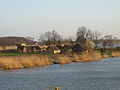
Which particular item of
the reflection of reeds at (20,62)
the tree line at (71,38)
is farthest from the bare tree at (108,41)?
the reflection of reeds at (20,62)

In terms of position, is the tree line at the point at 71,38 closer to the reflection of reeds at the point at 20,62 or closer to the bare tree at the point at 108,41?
the bare tree at the point at 108,41

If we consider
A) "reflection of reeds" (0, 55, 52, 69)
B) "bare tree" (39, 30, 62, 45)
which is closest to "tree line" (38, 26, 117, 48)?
"bare tree" (39, 30, 62, 45)

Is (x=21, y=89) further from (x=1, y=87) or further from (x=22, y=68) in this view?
(x=22, y=68)

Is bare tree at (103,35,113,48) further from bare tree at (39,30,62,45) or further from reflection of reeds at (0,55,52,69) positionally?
reflection of reeds at (0,55,52,69)

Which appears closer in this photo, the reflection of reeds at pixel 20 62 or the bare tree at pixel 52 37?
the reflection of reeds at pixel 20 62

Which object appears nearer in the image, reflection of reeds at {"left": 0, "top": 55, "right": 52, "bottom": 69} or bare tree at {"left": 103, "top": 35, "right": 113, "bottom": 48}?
reflection of reeds at {"left": 0, "top": 55, "right": 52, "bottom": 69}

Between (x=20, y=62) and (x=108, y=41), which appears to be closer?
(x=20, y=62)

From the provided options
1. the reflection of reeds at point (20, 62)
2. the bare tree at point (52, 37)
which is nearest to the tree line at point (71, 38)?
the bare tree at point (52, 37)

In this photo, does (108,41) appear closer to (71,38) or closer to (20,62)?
(71,38)

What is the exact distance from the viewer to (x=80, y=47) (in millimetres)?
76625

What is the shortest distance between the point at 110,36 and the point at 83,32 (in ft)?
99.7

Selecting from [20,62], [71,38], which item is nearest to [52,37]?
[71,38]

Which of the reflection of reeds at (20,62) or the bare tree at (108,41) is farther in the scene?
the bare tree at (108,41)

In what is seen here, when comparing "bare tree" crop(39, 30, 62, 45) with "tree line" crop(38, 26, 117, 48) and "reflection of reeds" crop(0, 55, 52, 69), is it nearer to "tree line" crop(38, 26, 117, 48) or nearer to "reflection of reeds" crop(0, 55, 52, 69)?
"tree line" crop(38, 26, 117, 48)
